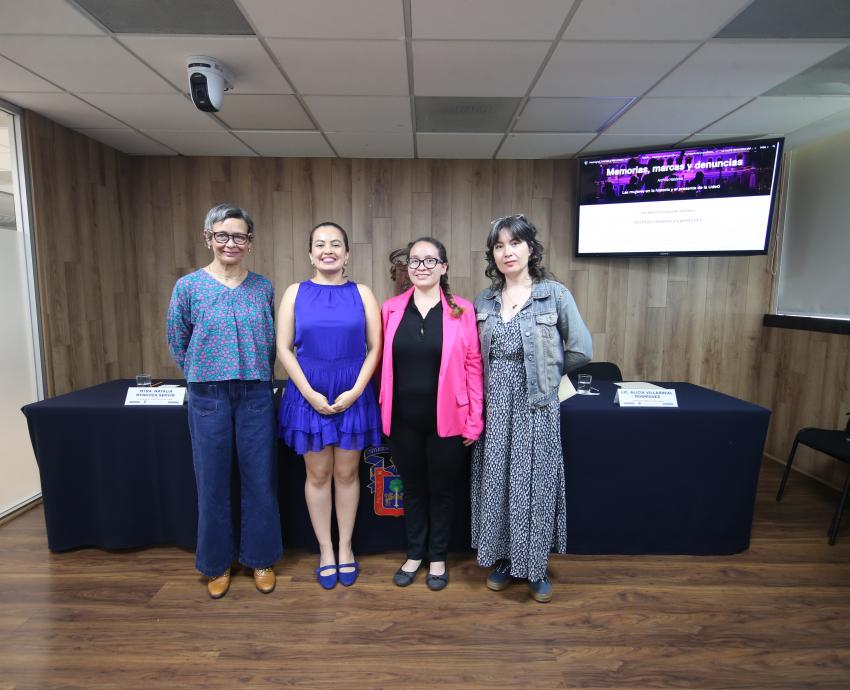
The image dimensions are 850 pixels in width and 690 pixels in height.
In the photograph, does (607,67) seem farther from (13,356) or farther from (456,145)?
(13,356)

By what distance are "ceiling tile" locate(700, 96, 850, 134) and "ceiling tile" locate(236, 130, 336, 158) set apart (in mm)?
2927

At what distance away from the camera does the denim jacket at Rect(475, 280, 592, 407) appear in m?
1.93

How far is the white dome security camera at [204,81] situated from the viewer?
2.35 meters

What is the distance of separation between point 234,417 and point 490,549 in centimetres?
127

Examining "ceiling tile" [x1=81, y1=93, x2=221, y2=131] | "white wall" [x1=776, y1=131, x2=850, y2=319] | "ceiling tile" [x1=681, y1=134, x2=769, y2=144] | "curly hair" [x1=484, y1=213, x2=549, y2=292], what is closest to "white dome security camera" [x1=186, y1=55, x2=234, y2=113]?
"ceiling tile" [x1=81, y1=93, x2=221, y2=131]

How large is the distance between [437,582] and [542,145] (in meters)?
3.26

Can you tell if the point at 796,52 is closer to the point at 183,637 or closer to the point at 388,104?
the point at 388,104

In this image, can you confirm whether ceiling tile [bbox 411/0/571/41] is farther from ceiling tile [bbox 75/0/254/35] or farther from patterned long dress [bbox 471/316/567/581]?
patterned long dress [bbox 471/316/567/581]

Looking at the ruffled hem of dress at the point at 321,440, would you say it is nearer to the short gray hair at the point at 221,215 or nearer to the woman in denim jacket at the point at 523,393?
the woman in denim jacket at the point at 523,393

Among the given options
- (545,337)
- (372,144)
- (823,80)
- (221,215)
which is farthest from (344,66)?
(823,80)

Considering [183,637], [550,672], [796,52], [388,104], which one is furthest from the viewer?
Result: [388,104]

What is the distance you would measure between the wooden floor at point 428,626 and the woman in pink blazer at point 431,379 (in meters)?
0.36

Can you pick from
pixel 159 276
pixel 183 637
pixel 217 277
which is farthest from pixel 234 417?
pixel 159 276

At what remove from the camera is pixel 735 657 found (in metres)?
1.74
